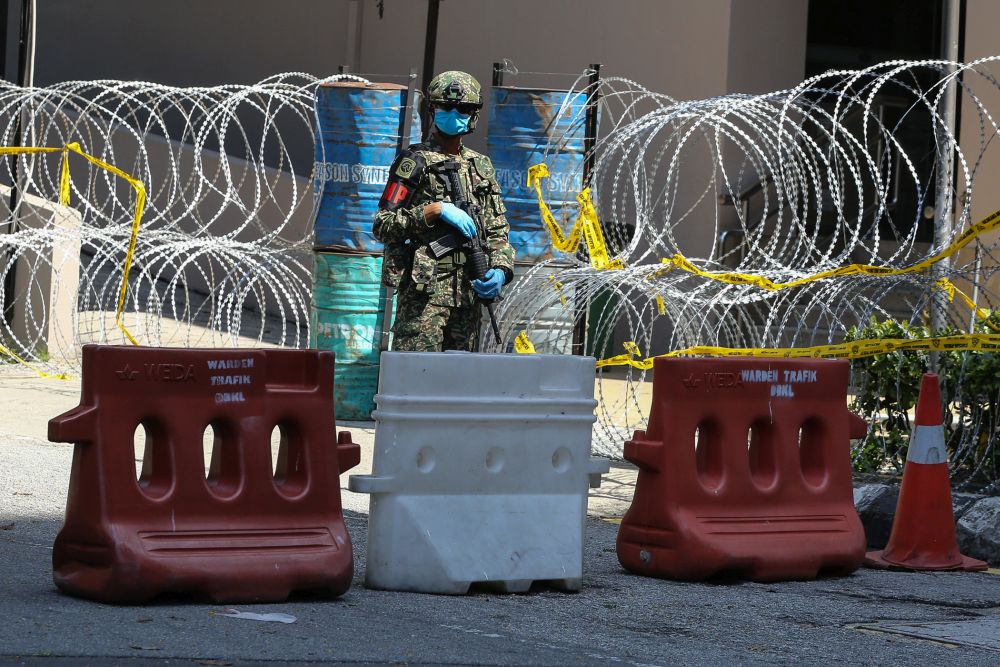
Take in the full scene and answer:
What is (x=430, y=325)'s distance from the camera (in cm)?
704

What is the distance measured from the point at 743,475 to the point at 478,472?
3.80 feet

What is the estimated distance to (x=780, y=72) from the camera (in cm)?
1505

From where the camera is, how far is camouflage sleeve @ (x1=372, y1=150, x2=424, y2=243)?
6.96 metres

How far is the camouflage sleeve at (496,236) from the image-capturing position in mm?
7082

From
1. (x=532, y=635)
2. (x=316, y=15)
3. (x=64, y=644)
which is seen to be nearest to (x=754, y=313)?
(x=316, y=15)

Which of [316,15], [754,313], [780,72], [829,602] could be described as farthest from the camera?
[316,15]

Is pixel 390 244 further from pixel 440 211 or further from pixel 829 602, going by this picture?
pixel 829 602

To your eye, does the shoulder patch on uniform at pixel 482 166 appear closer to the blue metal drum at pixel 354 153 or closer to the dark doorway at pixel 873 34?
the blue metal drum at pixel 354 153

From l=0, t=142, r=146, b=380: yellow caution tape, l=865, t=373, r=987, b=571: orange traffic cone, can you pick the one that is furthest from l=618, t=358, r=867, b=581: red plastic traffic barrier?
l=0, t=142, r=146, b=380: yellow caution tape

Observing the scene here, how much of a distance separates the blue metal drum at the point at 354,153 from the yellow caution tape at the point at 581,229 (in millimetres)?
1000

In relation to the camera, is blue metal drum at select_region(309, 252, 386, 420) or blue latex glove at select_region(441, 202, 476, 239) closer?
blue latex glove at select_region(441, 202, 476, 239)

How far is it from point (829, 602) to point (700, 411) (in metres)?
0.86

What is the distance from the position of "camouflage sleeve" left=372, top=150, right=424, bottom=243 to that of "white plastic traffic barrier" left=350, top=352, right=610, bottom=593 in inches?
69.3

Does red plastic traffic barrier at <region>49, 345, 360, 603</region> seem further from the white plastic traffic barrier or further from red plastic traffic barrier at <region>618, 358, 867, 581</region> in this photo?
red plastic traffic barrier at <region>618, 358, 867, 581</region>
